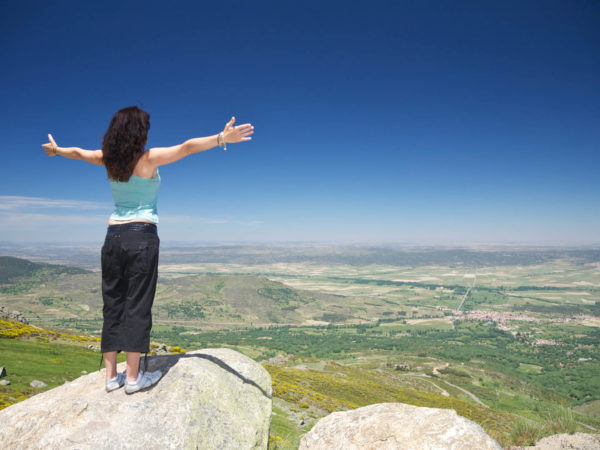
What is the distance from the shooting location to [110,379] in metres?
5.57

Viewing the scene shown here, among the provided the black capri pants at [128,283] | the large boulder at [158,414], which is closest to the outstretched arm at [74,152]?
the black capri pants at [128,283]

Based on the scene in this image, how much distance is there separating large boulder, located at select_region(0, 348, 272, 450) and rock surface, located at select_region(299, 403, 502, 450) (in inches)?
51.9

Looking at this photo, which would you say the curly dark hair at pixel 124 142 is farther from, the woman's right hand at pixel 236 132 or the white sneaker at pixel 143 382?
the white sneaker at pixel 143 382

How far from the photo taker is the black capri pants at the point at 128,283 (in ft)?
16.6

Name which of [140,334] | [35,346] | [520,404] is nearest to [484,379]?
[520,404]

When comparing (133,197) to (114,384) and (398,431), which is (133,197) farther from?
(398,431)

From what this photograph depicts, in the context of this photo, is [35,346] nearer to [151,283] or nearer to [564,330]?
[151,283]

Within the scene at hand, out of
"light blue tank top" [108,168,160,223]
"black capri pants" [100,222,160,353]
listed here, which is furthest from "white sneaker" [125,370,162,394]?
"light blue tank top" [108,168,160,223]

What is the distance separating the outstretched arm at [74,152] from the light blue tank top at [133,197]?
51 centimetres

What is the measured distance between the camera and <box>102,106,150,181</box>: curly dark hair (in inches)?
195

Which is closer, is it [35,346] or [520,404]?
[35,346]

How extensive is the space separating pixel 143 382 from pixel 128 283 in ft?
5.81

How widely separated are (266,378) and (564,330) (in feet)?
755

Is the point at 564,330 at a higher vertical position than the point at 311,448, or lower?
lower
